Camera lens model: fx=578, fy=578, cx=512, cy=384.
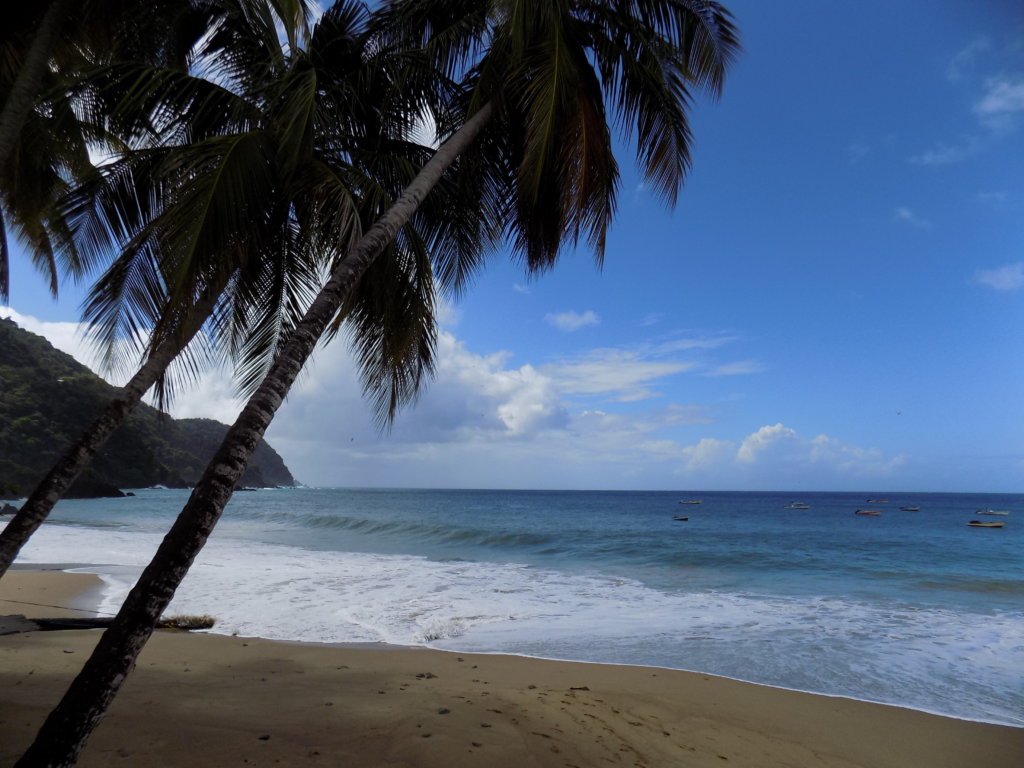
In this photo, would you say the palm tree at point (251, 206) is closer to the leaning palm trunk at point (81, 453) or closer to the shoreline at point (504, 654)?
the leaning palm trunk at point (81, 453)

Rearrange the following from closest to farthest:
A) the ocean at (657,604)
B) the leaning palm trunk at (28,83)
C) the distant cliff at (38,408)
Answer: the leaning palm trunk at (28,83), the ocean at (657,604), the distant cliff at (38,408)

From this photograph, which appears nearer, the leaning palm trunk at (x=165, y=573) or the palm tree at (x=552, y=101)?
the leaning palm trunk at (x=165, y=573)

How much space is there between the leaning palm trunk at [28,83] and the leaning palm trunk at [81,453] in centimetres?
161

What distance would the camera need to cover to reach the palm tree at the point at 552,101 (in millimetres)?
4688

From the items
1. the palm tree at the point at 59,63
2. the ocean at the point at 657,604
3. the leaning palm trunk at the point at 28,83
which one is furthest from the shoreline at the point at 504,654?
the leaning palm trunk at the point at 28,83

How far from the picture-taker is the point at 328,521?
32375 mm

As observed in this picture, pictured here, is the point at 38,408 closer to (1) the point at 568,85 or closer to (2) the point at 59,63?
(2) the point at 59,63

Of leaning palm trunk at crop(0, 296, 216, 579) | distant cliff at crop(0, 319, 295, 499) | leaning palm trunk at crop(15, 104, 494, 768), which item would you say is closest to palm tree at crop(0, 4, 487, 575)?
leaning palm trunk at crop(0, 296, 216, 579)

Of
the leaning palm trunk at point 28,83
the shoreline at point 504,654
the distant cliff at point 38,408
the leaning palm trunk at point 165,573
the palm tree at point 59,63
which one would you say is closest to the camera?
the leaning palm trunk at point 165,573

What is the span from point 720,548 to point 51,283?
2046 centimetres

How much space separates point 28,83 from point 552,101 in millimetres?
3899

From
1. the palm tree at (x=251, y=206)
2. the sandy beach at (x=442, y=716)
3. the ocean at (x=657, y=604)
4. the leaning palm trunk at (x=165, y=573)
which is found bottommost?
the ocean at (x=657, y=604)

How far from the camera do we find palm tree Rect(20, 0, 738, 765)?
469cm

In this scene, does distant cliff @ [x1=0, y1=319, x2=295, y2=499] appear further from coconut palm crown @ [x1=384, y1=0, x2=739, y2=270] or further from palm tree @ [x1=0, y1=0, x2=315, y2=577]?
coconut palm crown @ [x1=384, y1=0, x2=739, y2=270]
